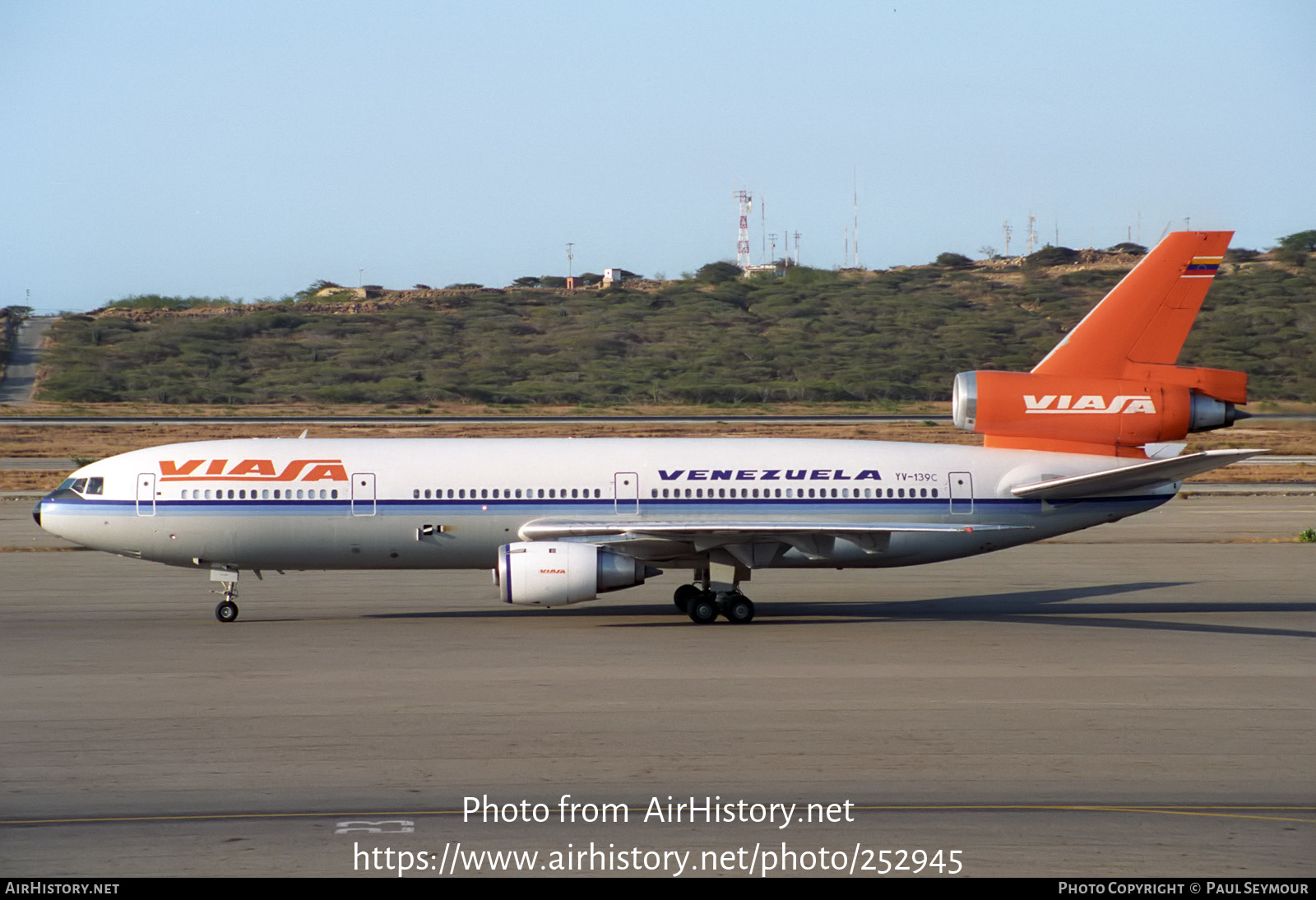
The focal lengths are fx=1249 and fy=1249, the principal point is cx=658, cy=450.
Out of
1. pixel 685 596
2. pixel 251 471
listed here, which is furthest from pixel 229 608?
pixel 685 596

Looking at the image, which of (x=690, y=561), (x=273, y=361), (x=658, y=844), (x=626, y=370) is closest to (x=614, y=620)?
(x=690, y=561)

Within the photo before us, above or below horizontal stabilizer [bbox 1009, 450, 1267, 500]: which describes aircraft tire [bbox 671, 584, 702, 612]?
below

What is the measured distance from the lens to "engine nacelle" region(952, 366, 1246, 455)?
25938 millimetres

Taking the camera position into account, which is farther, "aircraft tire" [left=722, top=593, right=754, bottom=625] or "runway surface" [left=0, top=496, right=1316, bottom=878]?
"aircraft tire" [left=722, top=593, right=754, bottom=625]

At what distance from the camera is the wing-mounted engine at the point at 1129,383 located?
84.9 ft

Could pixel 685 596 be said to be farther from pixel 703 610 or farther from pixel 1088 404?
pixel 1088 404

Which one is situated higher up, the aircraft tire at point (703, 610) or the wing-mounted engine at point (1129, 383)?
the wing-mounted engine at point (1129, 383)

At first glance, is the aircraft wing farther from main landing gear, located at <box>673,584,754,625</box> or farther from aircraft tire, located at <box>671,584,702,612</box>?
aircraft tire, located at <box>671,584,702,612</box>

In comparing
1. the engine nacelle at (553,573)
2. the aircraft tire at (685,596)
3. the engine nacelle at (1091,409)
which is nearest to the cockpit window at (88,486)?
the engine nacelle at (553,573)

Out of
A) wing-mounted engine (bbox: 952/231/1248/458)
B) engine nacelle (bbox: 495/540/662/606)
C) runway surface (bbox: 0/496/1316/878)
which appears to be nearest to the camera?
runway surface (bbox: 0/496/1316/878)

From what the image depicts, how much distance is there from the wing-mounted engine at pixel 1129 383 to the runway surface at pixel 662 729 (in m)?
3.86

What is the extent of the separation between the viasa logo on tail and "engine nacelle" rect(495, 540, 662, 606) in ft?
31.8

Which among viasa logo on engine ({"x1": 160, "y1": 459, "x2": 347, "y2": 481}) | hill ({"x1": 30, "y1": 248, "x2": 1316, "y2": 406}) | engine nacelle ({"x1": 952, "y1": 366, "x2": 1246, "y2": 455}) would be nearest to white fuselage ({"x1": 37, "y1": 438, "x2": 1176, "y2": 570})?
viasa logo on engine ({"x1": 160, "y1": 459, "x2": 347, "y2": 481})

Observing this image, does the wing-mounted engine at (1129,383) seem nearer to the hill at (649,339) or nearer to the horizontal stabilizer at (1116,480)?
the horizontal stabilizer at (1116,480)
